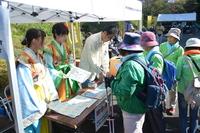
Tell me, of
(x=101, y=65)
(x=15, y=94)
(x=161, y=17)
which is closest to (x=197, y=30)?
(x=161, y=17)

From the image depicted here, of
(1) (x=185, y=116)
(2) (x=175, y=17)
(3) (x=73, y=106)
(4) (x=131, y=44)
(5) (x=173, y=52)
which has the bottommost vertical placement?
(1) (x=185, y=116)

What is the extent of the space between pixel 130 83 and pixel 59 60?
149 centimetres

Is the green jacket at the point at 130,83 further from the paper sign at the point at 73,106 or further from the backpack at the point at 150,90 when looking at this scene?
the paper sign at the point at 73,106

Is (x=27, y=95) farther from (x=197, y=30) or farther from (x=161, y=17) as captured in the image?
(x=197, y=30)

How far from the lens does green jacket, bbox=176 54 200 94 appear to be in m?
4.65

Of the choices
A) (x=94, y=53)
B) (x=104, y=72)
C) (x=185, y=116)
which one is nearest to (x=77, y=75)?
(x=94, y=53)

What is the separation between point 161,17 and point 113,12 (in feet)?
113

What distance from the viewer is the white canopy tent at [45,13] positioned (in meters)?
2.73

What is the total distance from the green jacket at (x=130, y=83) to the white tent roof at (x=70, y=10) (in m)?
0.89

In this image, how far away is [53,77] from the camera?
4.39 m

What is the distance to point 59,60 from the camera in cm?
464

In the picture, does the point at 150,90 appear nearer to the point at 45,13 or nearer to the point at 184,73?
the point at 184,73

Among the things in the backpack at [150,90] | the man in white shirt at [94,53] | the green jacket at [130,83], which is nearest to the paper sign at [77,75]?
the man in white shirt at [94,53]

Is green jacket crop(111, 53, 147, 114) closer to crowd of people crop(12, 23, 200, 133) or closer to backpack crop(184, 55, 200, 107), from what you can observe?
crowd of people crop(12, 23, 200, 133)
